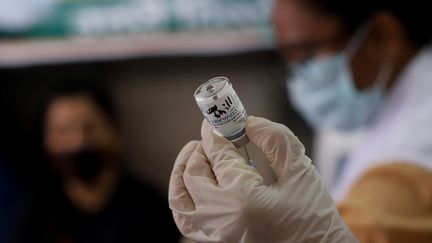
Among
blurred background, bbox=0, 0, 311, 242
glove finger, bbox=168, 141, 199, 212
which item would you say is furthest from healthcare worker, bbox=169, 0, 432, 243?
blurred background, bbox=0, 0, 311, 242

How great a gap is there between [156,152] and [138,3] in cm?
59

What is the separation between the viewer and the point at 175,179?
2.04 ft

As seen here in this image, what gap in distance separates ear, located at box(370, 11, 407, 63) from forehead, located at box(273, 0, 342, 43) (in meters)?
0.08

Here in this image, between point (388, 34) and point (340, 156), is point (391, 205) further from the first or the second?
point (340, 156)

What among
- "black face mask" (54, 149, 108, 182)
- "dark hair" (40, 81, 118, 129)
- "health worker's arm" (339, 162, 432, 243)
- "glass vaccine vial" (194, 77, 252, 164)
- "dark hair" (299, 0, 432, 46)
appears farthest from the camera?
"dark hair" (40, 81, 118, 129)

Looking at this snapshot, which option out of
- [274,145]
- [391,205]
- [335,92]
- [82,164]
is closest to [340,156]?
[335,92]

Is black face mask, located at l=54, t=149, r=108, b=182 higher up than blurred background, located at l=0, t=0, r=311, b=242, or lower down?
lower down

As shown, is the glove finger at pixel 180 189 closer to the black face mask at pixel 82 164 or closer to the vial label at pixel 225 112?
the vial label at pixel 225 112

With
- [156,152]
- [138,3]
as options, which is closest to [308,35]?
[138,3]

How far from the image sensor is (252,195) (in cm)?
57

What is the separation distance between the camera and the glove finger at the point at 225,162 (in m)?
0.58

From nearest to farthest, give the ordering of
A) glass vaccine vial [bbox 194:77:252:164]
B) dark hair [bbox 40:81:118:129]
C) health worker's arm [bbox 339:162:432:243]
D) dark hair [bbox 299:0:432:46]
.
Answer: glass vaccine vial [bbox 194:77:252:164] → health worker's arm [bbox 339:162:432:243] → dark hair [bbox 299:0:432:46] → dark hair [bbox 40:81:118:129]

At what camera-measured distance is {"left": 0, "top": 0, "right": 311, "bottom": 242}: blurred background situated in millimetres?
2195

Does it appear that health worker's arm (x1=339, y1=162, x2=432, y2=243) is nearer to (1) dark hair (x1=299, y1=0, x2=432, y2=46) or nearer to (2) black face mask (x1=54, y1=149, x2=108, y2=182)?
(1) dark hair (x1=299, y1=0, x2=432, y2=46)
